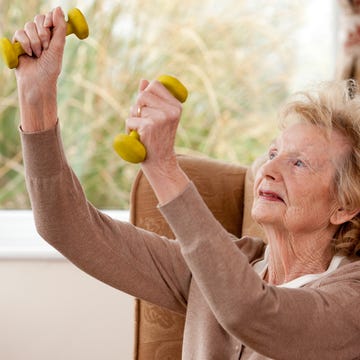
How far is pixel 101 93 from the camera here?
9.95 ft

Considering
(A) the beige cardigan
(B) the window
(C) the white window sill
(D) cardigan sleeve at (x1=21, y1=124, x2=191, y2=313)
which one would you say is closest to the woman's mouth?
(A) the beige cardigan

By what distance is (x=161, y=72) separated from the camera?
9.91 feet

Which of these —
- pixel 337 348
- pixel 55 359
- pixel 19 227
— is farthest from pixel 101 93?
pixel 337 348

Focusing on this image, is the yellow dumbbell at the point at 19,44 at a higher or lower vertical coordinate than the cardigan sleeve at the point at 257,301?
higher

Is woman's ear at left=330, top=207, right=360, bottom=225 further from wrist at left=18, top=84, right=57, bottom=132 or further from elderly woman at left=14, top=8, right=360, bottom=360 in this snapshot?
wrist at left=18, top=84, right=57, bottom=132

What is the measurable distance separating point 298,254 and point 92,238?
398 mm

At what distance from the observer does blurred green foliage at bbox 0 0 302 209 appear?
3.01 m

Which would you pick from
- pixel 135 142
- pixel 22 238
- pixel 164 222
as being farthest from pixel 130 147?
pixel 22 238

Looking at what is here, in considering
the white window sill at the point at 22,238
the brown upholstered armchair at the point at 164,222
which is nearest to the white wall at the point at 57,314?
→ the white window sill at the point at 22,238

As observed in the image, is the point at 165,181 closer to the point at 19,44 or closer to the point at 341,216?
the point at 19,44

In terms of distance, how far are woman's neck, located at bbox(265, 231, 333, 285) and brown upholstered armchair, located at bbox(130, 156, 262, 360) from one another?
0.98 feet

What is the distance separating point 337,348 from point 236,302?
0.26 m

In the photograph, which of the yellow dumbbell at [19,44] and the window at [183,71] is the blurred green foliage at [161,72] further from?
the yellow dumbbell at [19,44]

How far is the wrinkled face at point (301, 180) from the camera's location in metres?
1.58
